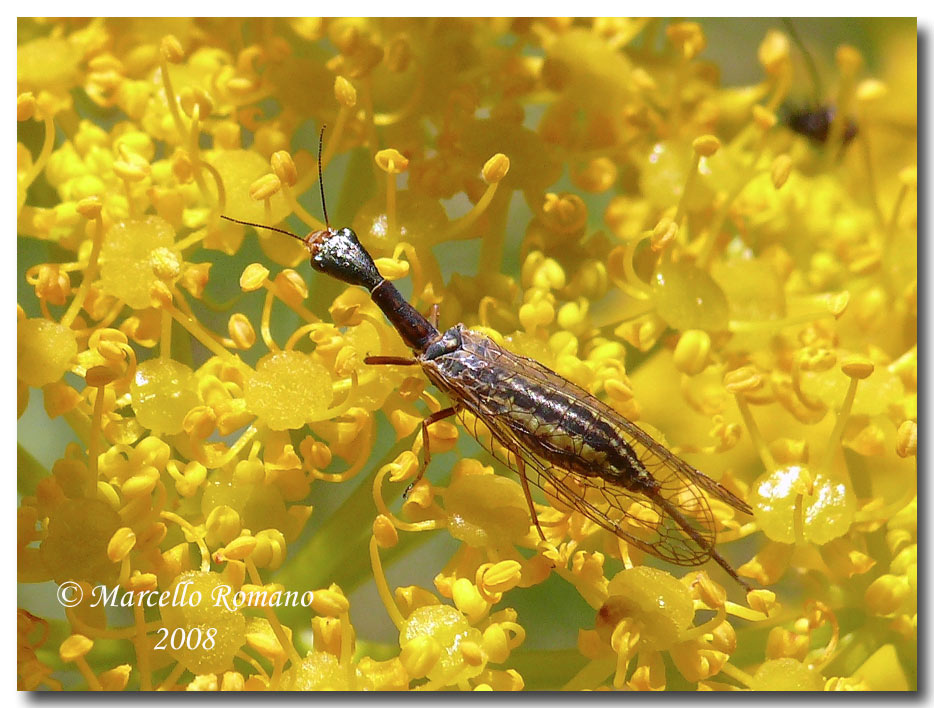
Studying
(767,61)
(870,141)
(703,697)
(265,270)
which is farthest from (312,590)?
(870,141)

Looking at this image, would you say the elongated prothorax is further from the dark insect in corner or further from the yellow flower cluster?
the dark insect in corner

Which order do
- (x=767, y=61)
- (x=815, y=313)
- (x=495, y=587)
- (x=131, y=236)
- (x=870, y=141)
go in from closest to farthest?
1. (x=495, y=587)
2. (x=131, y=236)
3. (x=815, y=313)
4. (x=767, y=61)
5. (x=870, y=141)

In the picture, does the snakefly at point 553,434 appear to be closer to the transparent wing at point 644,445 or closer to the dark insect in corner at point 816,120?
the transparent wing at point 644,445

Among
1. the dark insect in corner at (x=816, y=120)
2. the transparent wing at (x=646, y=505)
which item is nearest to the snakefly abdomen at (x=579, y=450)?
the transparent wing at (x=646, y=505)

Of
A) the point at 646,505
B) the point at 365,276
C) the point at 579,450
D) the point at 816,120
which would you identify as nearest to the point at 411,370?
the point at 365,276

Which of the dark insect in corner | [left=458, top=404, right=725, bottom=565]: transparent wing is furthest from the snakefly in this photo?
the dark insect in corner

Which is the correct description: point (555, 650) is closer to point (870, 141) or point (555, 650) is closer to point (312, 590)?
point (312, 590)
